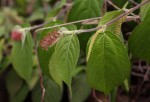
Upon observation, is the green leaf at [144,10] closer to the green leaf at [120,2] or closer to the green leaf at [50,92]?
the green leaf at [120,2]

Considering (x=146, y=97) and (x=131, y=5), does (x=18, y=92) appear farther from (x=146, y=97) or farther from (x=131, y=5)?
(x=131, y=5)

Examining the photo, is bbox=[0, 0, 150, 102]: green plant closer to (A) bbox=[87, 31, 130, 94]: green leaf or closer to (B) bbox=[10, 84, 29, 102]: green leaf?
(A) bbox=[87, 31, 130, 94]: green leaf

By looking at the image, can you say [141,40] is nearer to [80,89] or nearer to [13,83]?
[80,89]

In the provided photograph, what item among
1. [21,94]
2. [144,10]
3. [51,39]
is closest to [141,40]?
[144,10]

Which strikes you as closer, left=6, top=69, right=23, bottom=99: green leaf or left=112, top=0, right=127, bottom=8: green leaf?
left=112, top=0, right=127, bottom=8: green leaf

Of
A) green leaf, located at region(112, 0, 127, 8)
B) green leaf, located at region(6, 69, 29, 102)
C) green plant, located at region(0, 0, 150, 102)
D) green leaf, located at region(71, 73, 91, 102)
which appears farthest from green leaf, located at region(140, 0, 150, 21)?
green leaf, located at region(6, 69, 29, 102)
